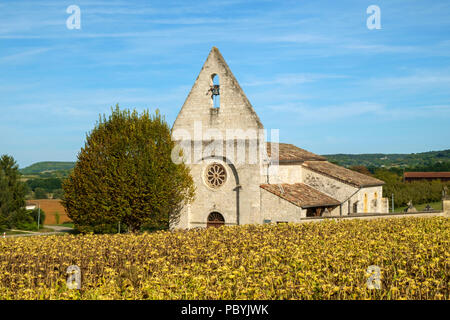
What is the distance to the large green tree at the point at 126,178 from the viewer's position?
3312 centimetres

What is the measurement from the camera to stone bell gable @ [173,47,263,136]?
33.2 metres

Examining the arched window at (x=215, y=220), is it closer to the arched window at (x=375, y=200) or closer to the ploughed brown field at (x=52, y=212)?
the arched window at (x=375, y=200)

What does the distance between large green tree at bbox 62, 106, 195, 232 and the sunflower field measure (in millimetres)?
11133

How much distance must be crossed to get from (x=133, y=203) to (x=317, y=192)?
14.6 meters

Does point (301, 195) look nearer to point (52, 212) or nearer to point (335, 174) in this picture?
point (335, 174)

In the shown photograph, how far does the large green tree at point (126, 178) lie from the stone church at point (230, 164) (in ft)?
4.55

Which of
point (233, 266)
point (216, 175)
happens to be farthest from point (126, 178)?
point (233, 266)

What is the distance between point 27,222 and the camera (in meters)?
74.1

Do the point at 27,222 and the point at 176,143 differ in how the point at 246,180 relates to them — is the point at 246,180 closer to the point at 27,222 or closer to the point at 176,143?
the point at 176,143

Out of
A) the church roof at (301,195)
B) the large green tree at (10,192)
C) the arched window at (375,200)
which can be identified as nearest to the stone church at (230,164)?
the church roof at (301,195)

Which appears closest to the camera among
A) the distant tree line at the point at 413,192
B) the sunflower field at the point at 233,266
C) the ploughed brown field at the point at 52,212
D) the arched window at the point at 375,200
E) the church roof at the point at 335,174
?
the sunflower field at the point at 233,266

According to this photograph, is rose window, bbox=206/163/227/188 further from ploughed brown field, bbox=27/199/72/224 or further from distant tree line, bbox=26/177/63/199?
distant tree line, bbox=26/177/63/199

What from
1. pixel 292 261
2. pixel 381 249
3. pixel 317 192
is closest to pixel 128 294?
pixel 292 261

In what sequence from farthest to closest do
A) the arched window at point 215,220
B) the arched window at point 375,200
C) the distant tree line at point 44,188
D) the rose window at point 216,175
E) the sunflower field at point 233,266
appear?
the distant tree line at point 44,188, the arched window at point 375,200, the arched window at point 215,220, the rose window at point 216,175, the sunflower field at point 233,266
